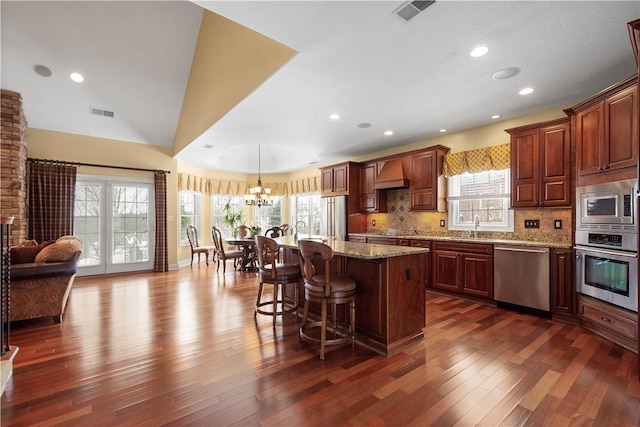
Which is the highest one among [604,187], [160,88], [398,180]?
[160,88]

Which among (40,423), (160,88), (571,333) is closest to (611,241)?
(571,333)

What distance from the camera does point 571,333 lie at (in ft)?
10.1

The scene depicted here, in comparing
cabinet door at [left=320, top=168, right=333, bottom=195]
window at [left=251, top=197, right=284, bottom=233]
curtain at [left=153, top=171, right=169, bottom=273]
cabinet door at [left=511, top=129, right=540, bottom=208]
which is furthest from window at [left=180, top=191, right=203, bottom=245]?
cabinet door at [left=511, top=129, right=540, bottom=208]

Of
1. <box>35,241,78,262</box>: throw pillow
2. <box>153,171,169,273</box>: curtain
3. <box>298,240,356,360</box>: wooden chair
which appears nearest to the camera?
<box>298,240,356,360</box>: wooden chair

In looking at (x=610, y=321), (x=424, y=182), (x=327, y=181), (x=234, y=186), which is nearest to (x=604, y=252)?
(x=610, y=321)

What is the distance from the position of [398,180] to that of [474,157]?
1306 millimetres

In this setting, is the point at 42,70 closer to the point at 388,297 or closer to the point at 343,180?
the point at 343,180

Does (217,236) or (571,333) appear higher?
(217,236)

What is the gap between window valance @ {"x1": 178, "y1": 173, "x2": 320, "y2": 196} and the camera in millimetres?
7652

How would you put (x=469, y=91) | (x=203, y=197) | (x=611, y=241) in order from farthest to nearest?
(x=203, y=197) < (x=469, y=91) < (x=611, y=241)

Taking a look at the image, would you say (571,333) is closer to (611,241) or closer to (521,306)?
(521,306)

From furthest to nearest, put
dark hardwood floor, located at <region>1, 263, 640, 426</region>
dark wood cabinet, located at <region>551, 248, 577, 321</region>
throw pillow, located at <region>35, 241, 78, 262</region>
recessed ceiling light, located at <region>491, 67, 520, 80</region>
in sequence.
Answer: throw pillow, located at <region>35, 241, 78, 262</region> → dark wood cabinet, located at <region>551, 248, 577, 321</region> → recessed ceiling light, located at <region>491, 67, 520, 80</region> → dark hardwood floor, located at <region>1, 263, 640, 426</region>

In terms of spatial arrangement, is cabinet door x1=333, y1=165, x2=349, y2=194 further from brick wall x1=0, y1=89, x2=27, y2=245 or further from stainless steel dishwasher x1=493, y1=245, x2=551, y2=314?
brick wall x1=0, y1=89, x2=27, y2=245

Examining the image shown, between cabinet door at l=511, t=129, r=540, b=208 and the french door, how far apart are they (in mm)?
7207
